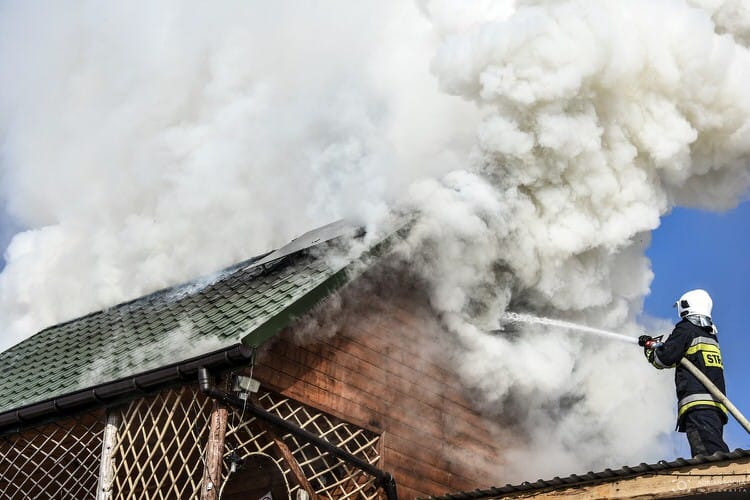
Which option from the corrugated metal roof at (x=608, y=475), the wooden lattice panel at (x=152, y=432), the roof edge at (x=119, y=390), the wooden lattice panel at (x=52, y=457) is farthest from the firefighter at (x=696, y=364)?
the wooden lattice panel at (x=52, y=457)

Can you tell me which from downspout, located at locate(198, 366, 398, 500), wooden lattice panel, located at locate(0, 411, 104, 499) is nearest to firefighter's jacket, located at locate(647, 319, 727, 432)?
downspout, located at locate(198, 366, 398, 500)

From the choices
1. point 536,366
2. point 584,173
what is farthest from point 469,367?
point 584,173

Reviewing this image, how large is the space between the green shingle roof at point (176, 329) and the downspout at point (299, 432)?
0.37 meters

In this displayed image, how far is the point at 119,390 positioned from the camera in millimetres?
8703

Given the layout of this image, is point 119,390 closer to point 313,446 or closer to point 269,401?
point 269,401

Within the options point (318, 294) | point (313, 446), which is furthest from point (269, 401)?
point (318, 294)

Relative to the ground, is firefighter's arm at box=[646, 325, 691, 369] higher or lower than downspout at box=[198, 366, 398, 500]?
higher

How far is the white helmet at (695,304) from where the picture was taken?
832cm

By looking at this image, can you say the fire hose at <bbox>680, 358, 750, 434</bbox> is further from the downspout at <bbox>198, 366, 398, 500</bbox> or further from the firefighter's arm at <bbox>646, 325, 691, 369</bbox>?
the downspout at <bbox>198, 366, 398, 500</bbox>

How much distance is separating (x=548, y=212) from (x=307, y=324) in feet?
10.2

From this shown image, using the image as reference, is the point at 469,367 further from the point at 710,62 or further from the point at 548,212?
the point at 710,62

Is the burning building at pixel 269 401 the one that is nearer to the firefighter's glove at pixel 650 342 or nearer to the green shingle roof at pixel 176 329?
the green shingle roof at pixel 176 329

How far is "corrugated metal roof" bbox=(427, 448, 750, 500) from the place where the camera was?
6.53 m

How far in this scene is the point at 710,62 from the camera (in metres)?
11.2
